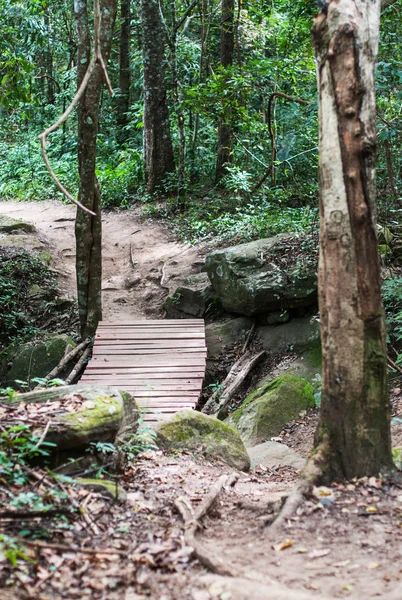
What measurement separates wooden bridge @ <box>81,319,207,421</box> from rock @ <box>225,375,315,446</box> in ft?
2.15

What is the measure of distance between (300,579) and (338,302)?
1717 mm

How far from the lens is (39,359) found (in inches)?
352

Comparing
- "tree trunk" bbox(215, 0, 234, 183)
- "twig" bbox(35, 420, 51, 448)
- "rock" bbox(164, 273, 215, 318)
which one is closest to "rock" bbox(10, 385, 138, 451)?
"twig" bbox(35, 420, 51, 448)

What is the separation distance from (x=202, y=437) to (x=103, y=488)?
186cm

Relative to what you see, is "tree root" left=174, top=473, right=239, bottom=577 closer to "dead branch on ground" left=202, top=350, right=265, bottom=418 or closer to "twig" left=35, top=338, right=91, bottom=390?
"dead branch on ground" left=202, top=350, right=265, bottom=418

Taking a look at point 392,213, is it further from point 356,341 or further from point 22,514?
point 22,514

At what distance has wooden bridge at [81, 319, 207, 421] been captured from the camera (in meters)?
7.27

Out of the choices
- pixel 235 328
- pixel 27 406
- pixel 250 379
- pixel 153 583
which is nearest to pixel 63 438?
pixel 27 406

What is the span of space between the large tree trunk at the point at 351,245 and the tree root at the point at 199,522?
827mm

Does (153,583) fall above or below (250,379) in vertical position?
above

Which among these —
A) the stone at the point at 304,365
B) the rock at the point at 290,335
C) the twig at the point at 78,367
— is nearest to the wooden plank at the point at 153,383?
the twig at the point at 78,367

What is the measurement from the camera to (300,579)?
110 inches

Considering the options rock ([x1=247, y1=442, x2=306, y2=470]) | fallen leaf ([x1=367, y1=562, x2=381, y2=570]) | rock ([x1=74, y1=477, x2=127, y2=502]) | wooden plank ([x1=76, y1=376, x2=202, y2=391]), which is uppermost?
rock ([x1=74, y1=477, x2=127, y2=502])

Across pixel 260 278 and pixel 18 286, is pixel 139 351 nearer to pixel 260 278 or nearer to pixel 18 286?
pixel 260 278
